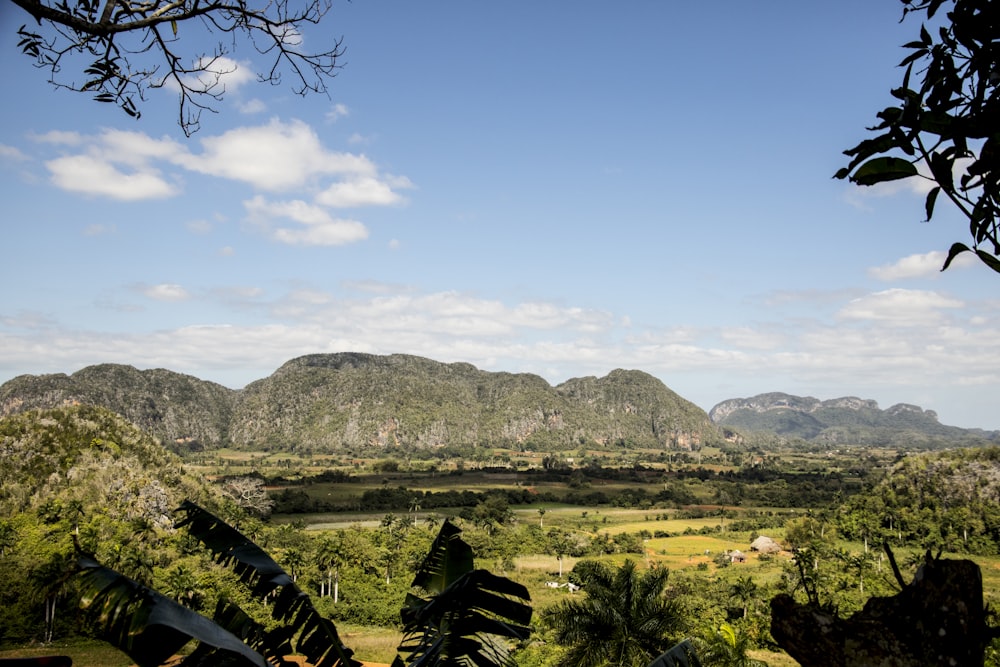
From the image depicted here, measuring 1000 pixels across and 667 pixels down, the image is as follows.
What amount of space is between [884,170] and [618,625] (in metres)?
16.8

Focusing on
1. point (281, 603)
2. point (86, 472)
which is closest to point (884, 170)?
point (281, 603)

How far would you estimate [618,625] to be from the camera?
1669cm

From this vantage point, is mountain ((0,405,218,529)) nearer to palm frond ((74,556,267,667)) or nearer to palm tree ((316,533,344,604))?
palm tree ((316,533,344,604))

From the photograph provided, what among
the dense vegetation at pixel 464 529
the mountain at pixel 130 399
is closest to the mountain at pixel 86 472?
the dense vegetation at pixel 464 529

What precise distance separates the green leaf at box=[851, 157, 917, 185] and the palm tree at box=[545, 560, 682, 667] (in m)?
16.4

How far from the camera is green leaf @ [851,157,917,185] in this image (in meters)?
2.21

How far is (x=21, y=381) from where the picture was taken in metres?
162

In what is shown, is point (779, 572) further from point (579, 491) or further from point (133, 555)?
point (579, 491)

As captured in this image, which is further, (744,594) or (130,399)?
(130,399)

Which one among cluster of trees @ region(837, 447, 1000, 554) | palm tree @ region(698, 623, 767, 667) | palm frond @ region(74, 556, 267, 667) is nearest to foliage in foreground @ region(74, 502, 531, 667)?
palm frond @ region(74, 556, 267, 667)

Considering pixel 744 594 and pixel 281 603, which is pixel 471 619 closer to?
pixel 281 603

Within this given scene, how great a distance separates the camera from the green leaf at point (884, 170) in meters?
2.21

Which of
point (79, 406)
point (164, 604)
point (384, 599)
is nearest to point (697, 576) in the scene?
point (384, 599)

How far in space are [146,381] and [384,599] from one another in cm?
18721
